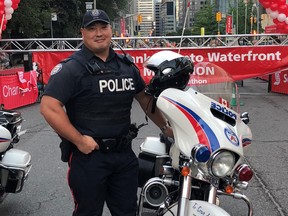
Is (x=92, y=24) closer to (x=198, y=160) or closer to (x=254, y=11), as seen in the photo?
(x=198, y=160)

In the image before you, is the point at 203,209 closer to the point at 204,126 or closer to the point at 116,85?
the point at 204,126

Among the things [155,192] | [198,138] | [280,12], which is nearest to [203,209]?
[198,138]

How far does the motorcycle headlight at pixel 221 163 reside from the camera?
2365mm

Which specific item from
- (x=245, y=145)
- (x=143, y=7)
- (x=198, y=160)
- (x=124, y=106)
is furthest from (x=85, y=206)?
(x=143, y=7)

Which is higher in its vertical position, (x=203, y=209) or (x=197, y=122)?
(x=197, y=122)

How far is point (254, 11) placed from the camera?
2707 inches

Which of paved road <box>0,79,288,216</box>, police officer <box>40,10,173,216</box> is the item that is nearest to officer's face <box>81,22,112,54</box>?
police officer <box>40,10,173,216</box>

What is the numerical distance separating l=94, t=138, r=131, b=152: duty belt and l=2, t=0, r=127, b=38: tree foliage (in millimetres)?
25346

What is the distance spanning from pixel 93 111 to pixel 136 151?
3940mm

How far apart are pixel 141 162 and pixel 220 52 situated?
390 inches

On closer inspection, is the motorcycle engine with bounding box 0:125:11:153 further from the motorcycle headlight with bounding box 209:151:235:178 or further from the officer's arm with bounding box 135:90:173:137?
the motorcycle headlight with bounding box 209:151:235:178

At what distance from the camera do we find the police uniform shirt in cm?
273

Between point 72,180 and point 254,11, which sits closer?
point 72,180

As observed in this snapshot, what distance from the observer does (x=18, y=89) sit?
Answer: 11.6 meters
